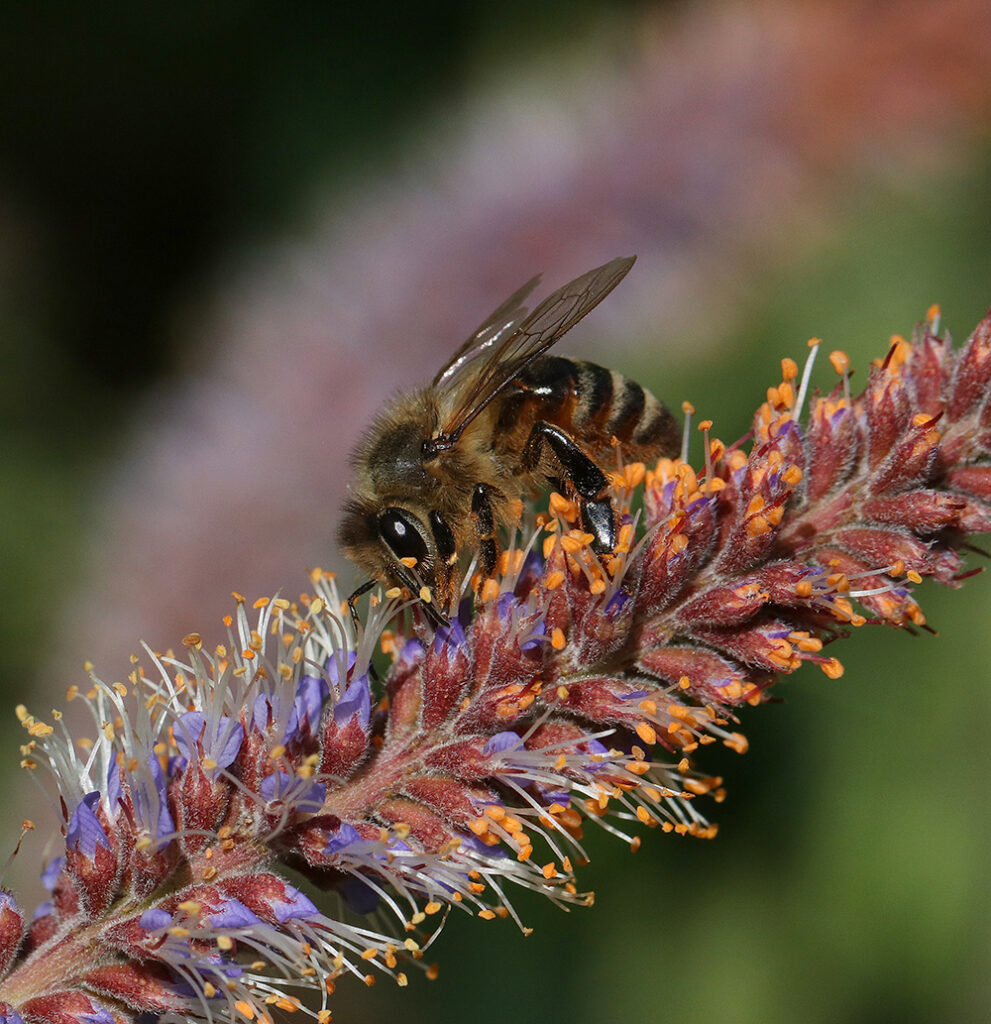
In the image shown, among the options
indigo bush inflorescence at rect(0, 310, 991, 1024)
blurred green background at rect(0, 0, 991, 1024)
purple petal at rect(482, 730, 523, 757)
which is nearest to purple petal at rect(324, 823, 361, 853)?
indigo bush inflorescence at rect(0, 310, 991, 1024)

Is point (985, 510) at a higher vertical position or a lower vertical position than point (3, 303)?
higher

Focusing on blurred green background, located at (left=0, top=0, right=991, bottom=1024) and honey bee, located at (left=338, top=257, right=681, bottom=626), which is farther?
blurred green background, located at (left=0, top=0, right=991, bottom=1024)

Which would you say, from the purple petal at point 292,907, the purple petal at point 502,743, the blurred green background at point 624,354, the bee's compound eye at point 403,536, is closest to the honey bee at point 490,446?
the bee's compound eye at point 403,536

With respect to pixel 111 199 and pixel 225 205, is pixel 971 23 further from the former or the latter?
pixel 111 199

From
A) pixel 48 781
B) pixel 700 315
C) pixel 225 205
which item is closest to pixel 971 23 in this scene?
pixel 700 315

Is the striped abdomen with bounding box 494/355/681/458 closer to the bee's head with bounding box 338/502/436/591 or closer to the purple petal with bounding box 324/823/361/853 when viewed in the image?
the bee's head with bounding box 338/502/436/591

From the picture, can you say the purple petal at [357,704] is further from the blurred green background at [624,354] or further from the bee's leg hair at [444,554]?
the blurred green background at [624,354]

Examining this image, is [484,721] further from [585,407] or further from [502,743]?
[585,407]

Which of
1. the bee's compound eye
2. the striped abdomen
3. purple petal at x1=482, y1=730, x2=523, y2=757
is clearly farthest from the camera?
the striped abdomen
